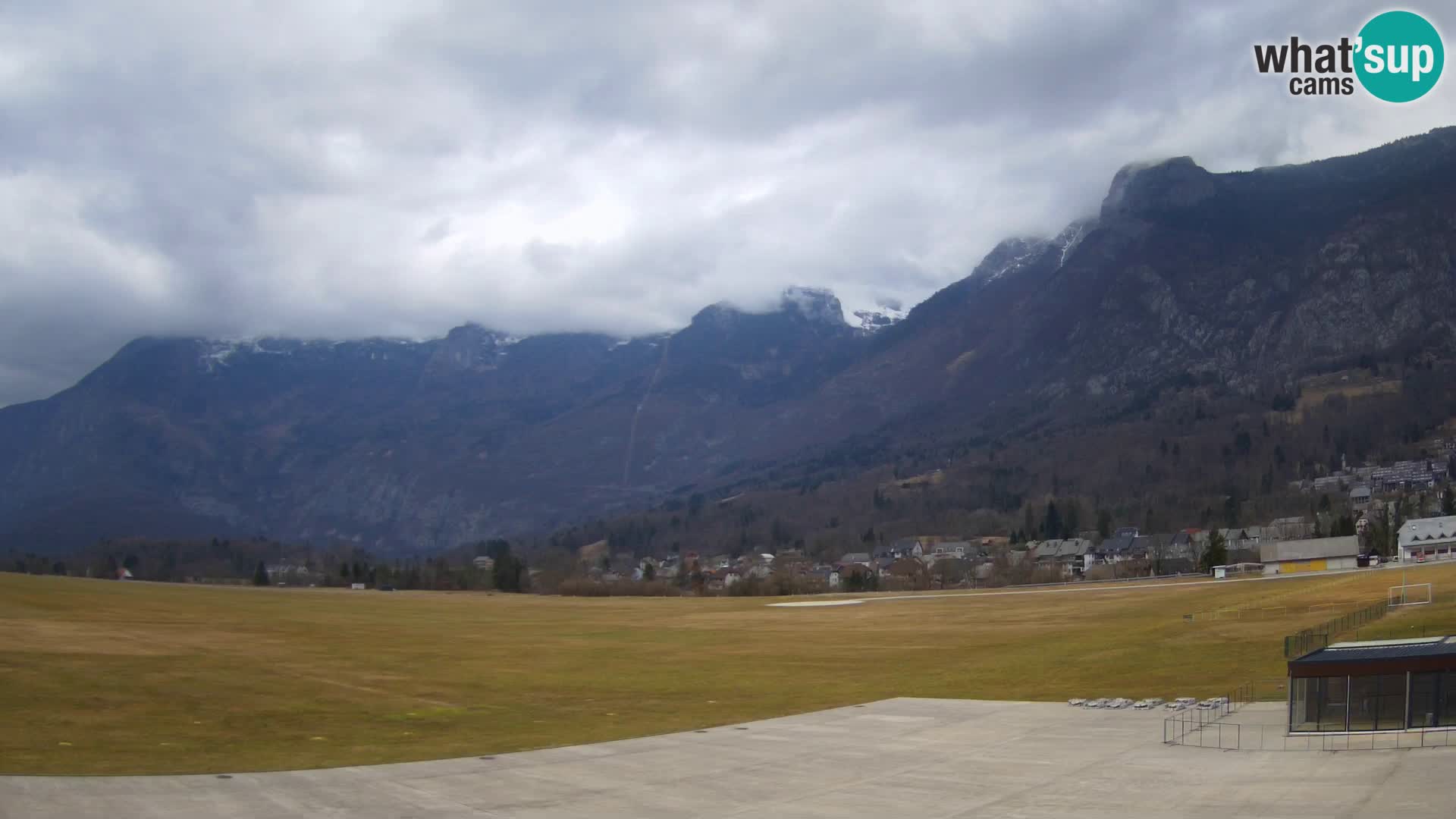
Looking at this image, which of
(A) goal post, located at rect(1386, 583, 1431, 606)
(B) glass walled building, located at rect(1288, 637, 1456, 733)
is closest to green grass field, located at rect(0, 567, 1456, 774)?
(A) goal post, located at rect(1386, 583, 1431, 606)

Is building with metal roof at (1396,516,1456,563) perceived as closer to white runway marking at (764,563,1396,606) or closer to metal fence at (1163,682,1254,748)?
white runway marking at (764,563,1396,606)

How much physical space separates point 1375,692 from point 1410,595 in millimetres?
34497

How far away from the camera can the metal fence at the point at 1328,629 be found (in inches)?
1918

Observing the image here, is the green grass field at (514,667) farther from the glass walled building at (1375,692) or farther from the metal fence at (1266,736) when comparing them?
the glass walled building at (1375,692)

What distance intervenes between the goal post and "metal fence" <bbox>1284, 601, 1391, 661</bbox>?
0.85m

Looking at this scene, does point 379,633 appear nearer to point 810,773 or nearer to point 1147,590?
point 810,773

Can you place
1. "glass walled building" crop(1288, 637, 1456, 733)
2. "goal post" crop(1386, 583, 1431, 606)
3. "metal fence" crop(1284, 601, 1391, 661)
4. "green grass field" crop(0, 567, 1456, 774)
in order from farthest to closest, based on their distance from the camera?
"goal post" crop(1386, 583, 1431, 606)
"metal fence" crop(1284, 601, 1391, 661)
"green grass field" crop(0, 567, 1456, 774)
"glass walled building" crop(1288, 637, 1456, 733)

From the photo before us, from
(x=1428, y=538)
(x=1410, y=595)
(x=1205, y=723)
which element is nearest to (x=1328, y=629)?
(x=1410, y=595)

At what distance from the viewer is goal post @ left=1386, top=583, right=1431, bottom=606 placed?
63669 mm

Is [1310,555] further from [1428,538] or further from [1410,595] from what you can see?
[1410,595]

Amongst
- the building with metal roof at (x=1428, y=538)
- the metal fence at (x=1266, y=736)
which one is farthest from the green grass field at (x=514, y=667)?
the building with metal roof at (x=1428, y=538)

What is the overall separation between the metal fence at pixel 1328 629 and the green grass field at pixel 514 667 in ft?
5.26

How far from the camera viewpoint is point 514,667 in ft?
202

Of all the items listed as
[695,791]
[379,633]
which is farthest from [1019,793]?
[379,633]
